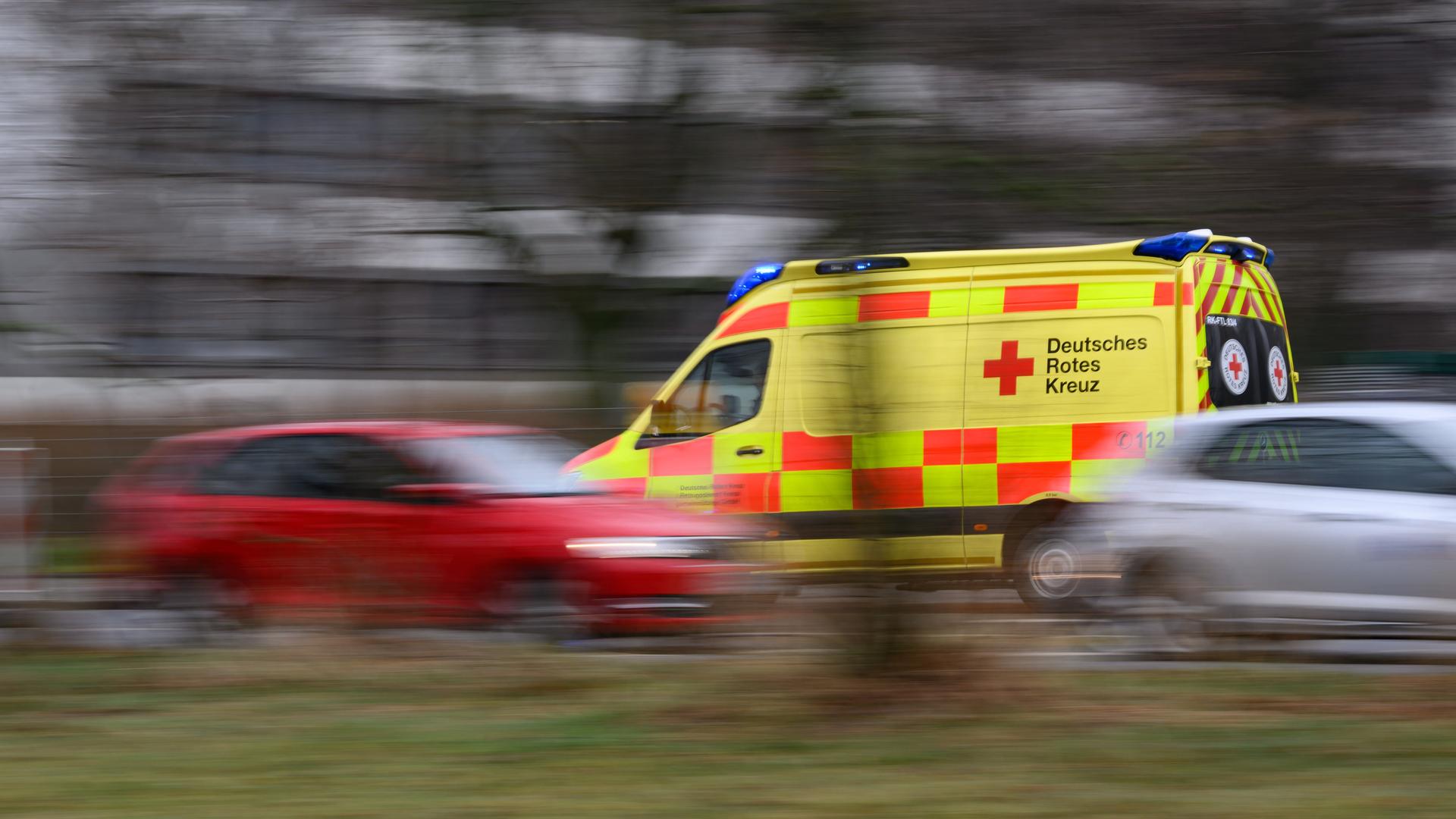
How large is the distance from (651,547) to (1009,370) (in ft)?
8.00

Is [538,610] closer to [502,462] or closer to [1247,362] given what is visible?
[502,462]

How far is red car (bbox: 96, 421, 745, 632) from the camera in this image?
22.1 feet

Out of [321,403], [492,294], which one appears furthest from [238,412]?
[492,294]

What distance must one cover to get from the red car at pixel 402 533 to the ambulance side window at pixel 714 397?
1239 millimetres

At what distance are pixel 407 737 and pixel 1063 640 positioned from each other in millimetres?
2335

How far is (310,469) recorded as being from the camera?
773cm

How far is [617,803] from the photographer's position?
4.51 meters

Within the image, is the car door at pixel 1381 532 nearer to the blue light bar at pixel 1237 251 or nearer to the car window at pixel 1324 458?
the car window at pixel 1324 458

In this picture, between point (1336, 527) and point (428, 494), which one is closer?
point (1336, 527)

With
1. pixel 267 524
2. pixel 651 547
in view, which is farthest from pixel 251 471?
pixel 651 547

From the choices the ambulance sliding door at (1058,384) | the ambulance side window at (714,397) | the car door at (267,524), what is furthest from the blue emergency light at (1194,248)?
the car door at (267,524)

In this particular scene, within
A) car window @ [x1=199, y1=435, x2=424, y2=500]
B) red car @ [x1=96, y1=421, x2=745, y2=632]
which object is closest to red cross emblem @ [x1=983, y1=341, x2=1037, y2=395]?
red car @ [x1=96, y1=421, x2=745, y2=632]

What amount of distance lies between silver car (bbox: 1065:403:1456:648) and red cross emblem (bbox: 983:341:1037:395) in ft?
5.24

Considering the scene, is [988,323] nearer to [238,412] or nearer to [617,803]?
[238,412]
